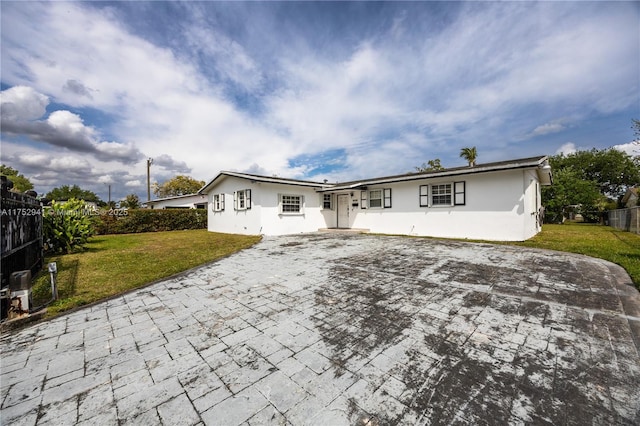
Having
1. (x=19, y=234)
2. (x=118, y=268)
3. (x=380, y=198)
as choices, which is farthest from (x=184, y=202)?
(x=19, y=234)

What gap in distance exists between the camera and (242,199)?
49.2 feet

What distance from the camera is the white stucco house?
418 inches

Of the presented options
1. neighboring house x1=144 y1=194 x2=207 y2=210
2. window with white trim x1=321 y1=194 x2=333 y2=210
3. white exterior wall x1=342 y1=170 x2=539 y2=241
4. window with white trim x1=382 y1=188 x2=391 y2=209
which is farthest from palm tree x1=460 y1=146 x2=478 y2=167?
neighboring house x1=144 y1=194 x2=207 y2=210

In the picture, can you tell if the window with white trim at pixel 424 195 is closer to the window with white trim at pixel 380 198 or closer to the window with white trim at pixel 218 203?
the window with white trim at pixel 380 198

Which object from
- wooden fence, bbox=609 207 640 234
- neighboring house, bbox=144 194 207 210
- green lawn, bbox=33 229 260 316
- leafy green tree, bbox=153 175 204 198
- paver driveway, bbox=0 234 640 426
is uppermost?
leafy green tree, bbox=153 175 204 198

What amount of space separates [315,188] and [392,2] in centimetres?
996

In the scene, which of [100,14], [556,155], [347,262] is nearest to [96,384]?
[347,262]

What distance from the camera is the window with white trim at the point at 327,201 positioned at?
55.0ft

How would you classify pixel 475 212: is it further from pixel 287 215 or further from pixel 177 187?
pixel 177 187

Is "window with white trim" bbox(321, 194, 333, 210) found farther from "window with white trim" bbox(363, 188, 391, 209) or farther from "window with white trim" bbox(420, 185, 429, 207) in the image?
"window with white trim" bbox(420, 185, 429, 207)

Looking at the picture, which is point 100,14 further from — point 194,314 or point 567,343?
point 567,343

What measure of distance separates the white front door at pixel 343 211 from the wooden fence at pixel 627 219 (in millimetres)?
14937

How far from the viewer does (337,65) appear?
10.4 meters

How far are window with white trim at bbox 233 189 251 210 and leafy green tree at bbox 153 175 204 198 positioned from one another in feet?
103
